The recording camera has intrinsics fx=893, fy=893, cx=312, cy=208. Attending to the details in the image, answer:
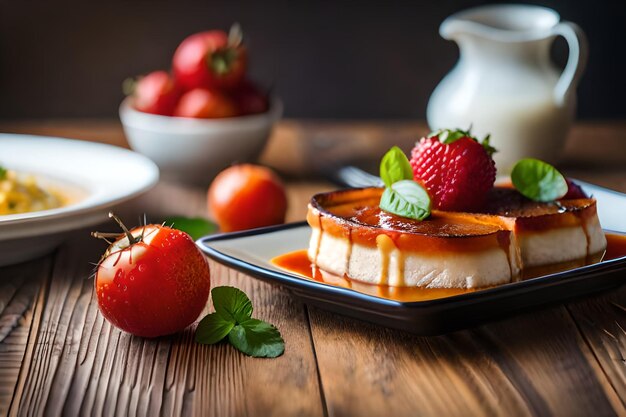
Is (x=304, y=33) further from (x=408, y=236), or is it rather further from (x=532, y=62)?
(x=408, y=236)

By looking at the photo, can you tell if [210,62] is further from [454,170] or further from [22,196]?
[454,170]

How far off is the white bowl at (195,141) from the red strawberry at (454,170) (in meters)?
0.95

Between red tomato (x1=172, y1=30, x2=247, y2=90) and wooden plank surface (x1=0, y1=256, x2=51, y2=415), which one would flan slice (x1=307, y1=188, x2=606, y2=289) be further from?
red tomato (x1=172, y1=30, x2=247, y2=90)

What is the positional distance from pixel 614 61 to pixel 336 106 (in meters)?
1.12

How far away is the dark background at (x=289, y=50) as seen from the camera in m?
3.45

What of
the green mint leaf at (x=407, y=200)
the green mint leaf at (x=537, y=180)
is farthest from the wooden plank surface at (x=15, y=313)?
the green mint leaf at (x=537, y=180)

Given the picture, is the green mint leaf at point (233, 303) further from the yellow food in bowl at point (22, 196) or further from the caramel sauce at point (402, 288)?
the yellow food in bowl at point (22, 196)

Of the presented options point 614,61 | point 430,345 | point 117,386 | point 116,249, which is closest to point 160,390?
point 117,386

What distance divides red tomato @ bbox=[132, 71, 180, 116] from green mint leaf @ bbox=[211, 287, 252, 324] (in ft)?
3.90

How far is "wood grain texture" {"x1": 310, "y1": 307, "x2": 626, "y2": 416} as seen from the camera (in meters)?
1.17

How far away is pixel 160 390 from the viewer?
1.21 metres

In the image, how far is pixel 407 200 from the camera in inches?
57.6

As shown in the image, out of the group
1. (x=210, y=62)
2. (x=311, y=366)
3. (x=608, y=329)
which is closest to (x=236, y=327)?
(x=311, y=366)

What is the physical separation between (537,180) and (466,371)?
49 centimetres
